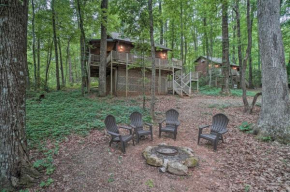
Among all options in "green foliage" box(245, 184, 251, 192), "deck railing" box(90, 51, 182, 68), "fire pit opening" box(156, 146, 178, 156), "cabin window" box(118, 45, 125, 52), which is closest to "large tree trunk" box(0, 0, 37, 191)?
"fire pit opening" box(156, 146, 178, 156)

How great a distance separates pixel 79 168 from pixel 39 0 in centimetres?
1691

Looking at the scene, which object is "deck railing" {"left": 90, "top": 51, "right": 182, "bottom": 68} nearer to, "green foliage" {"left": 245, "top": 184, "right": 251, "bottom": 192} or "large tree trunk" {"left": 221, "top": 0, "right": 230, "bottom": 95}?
"large tree trunk" {"left": 221, "top": 0, "right": 230, "bottom": 95}

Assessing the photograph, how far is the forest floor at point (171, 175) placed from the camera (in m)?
3.15

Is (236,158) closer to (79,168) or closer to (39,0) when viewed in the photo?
(79,168)

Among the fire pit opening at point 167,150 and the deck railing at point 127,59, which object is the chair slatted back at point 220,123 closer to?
the fire pit opening at point 167,150

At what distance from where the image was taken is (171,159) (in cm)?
397

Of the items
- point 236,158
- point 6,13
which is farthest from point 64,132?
point 236,158

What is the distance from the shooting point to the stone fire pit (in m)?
3.63

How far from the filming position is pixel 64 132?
5496 millimetres

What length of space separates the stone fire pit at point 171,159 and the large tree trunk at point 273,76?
3.03 m

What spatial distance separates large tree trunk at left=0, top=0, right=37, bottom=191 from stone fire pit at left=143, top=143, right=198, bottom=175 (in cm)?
282

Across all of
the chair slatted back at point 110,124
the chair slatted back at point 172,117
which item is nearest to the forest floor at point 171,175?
the chair slatted back at point 110,124

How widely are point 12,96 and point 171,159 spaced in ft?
12.9

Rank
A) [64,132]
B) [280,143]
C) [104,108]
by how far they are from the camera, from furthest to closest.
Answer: [104,108] → [64,132] → [280,143]
